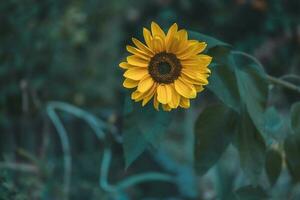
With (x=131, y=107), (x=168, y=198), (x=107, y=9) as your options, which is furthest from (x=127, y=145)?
(x=107, y=9)

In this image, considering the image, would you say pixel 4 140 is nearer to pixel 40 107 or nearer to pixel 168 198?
pixel 40 107

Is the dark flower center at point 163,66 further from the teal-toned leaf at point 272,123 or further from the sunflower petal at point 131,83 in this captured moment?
the teal-toned leaf at point 272,123

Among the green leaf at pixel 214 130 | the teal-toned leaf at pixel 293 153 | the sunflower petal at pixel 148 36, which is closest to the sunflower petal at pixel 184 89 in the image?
the sunflower petal at pixel 148 36

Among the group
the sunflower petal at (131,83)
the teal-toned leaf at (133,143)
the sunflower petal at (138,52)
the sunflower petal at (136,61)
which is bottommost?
the teal-toned leaf at (133,143)

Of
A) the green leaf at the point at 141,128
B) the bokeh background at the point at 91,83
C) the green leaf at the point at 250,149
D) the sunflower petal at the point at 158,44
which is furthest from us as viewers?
the bokeh background at the point at 91,83

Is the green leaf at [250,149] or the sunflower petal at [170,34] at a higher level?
the sunflower petal at [170,34]

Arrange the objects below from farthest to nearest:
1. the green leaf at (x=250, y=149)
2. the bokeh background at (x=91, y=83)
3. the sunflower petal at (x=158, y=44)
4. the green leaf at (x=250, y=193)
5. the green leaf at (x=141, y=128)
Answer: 1. the bokeh background at (x=91, y=83)
2. the green leaf at (x=250, y=193)
3. the green leaf at (x=250, y=149)
4. the green leaf at (x=141, y=128)
5. the sunflower petal at (x=158, y=44)
